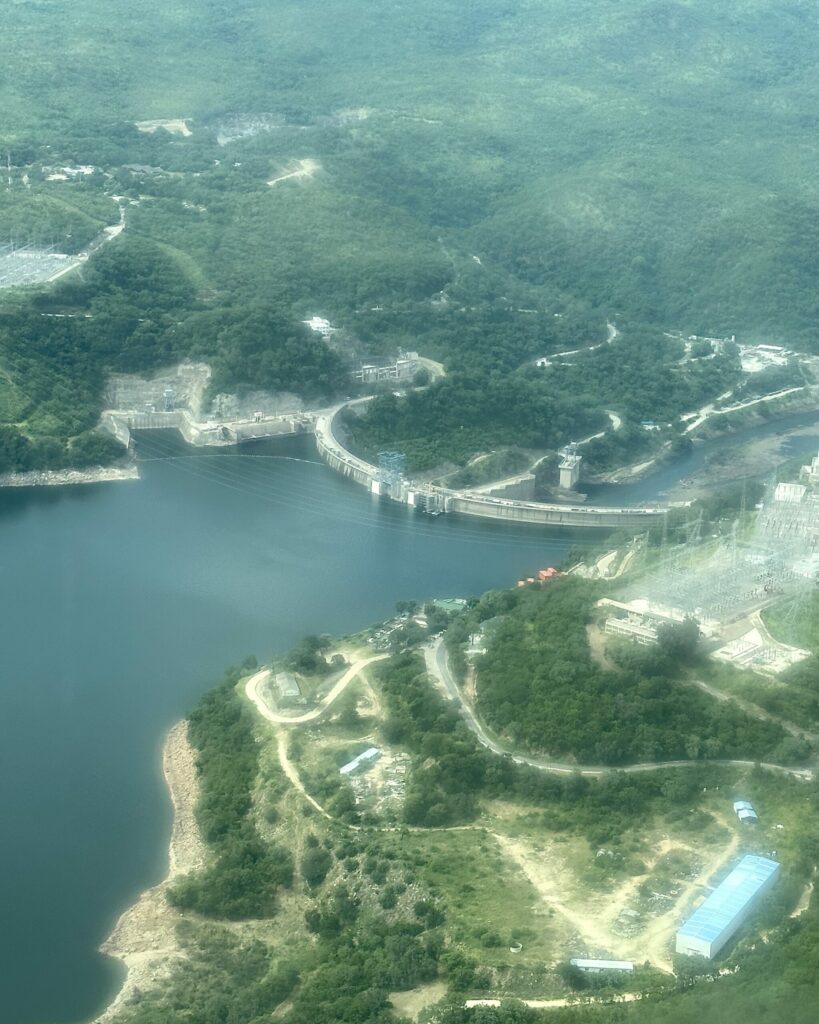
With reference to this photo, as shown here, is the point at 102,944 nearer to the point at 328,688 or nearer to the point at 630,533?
the point at 328,688

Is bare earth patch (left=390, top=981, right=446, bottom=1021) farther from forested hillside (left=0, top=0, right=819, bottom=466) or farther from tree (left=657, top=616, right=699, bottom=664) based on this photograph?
forested hillside (left=0, top=0, right=819, bottom=466)

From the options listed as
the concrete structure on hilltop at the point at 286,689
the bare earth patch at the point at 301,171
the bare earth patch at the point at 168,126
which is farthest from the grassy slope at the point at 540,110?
the concrete structure on hilltop at the point at 286,689

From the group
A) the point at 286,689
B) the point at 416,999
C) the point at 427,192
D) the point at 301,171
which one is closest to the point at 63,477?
the point at 286,689

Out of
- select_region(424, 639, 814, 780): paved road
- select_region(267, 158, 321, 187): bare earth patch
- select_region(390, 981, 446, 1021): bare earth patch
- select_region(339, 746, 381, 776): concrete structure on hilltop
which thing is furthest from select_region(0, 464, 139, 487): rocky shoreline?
select_region(390, 981, 446, 1021): bare earth patch

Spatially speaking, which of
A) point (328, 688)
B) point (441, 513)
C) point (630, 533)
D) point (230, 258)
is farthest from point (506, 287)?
point (328, 688)

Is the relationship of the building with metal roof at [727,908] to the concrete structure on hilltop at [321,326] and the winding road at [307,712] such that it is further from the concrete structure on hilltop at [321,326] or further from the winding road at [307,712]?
the concrete structure on hilltop at [321,326]

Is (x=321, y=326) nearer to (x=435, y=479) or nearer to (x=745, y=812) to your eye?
(x=435, y=479)

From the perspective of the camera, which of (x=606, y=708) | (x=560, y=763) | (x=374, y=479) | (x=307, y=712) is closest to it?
(x=560, y=763)
